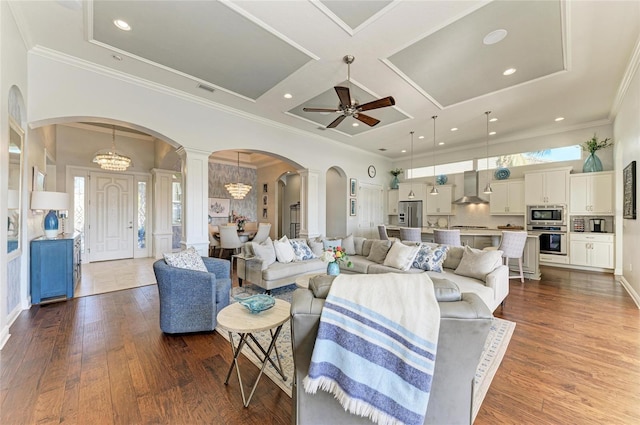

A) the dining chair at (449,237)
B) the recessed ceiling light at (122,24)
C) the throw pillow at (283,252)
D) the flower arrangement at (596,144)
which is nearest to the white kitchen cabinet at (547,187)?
the flower arrangement at (596,144)

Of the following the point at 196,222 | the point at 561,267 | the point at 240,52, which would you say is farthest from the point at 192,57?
the point at 561,267

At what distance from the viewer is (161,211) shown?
24.3ft

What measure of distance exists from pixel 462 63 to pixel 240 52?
2.89m

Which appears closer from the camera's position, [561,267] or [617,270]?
[617,270]

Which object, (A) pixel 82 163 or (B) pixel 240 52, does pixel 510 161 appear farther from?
(A) pixel 82 163

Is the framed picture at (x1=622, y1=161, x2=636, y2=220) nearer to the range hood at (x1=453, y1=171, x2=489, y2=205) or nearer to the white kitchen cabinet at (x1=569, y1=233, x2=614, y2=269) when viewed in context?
the white kitchen cabinet at (x1=569, y1=233, x2=614, y2=269)

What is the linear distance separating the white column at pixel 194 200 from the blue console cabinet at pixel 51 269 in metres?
1.49

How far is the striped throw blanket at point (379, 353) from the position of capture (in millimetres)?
1202

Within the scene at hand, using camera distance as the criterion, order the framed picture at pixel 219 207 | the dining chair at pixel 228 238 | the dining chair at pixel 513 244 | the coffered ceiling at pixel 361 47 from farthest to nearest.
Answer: the framed picture at pixel 219 207
the dining chair at pixel 228 238
the dining chair at pixel 513 244
the coffered ceiling at pixel 361 47

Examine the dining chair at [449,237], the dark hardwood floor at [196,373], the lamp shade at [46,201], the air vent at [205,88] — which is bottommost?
the dark hardwood floor at [196,373]

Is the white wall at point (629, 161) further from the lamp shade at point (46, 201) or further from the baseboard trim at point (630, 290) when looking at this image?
the lamp shade at point (46, 201)

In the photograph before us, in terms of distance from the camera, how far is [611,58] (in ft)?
11.2

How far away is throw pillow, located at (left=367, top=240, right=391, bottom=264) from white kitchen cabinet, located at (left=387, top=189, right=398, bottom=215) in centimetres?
443

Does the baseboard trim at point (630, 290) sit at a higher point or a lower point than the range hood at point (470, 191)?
lower
